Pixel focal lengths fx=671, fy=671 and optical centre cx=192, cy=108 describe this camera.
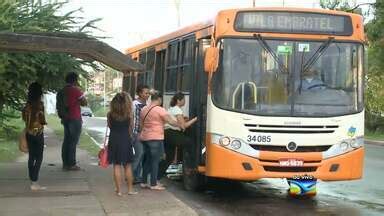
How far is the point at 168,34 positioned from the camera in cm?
1352

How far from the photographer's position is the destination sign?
10266 mm

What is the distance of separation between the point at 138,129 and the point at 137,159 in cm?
70

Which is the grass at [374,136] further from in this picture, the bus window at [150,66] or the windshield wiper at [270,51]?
the windshield wiper at [270,51]

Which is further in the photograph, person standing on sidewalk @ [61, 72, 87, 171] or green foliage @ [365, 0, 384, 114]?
green foliage @ [365, 0, 384, 114]

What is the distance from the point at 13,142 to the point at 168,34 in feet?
31.3

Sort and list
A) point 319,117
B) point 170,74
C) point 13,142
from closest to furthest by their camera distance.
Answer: point 319,117 → point 170,74 → point 13,142

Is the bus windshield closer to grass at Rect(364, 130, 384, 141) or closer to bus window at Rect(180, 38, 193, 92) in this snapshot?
bus window at Rect(180, 38, 193, 92)

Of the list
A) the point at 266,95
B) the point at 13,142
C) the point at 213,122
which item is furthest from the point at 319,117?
the point at 13,142

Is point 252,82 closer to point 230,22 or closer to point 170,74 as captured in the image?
point 230,22

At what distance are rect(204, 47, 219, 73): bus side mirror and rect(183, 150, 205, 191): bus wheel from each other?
6.73 feet

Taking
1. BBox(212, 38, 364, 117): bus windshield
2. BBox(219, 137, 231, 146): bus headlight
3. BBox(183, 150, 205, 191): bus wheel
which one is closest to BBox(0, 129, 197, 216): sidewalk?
BBox(183, 150, 205, 191): bus wheel

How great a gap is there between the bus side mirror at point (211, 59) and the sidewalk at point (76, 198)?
2037mm

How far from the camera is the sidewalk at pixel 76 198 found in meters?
8.93

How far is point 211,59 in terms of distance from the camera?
10008 millimetres
